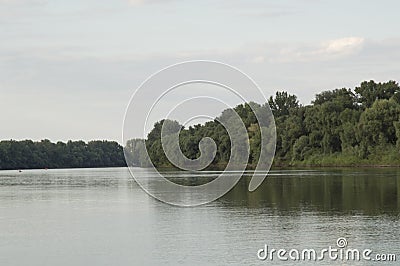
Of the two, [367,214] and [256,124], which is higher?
[256,124]

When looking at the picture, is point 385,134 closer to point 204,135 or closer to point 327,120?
point 327,120

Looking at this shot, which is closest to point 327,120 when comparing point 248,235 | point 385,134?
point 385,134

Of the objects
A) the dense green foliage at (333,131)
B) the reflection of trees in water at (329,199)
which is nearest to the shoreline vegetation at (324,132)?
the dense green foliage at (333,131)

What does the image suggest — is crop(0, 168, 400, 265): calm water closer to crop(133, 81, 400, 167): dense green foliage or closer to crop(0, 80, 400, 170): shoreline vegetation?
crop(0, 80, 400, 170): shoreline vegetation

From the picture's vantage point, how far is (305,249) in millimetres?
22000

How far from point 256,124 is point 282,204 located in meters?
83.0

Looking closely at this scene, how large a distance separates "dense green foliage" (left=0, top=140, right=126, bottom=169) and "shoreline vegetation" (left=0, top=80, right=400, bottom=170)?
121ft

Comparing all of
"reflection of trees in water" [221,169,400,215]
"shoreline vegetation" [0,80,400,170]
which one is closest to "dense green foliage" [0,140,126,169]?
"shoreline vegetation" [0,80,400,170]

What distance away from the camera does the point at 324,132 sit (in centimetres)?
10956

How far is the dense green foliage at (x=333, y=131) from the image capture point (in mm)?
96750

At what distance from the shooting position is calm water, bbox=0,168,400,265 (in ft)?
71.3

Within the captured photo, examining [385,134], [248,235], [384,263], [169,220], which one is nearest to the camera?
[384,263]

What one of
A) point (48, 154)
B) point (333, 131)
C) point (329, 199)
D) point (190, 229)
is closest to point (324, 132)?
point (333, 131)

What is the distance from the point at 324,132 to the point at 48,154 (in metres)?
87.7
